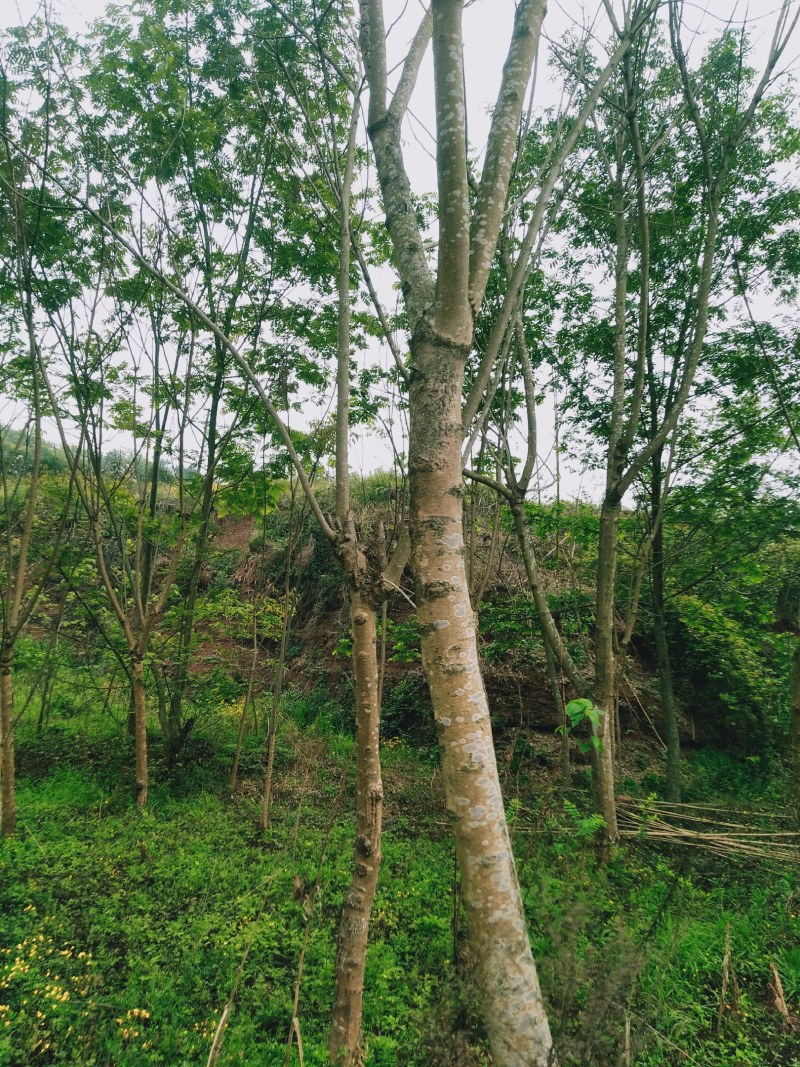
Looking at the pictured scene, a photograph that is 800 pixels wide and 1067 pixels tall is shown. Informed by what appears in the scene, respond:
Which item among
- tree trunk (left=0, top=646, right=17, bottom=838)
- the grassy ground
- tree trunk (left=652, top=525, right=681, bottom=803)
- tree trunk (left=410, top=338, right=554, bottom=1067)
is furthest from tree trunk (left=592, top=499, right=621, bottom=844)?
tree trunk (left=0, top=646, right=17, bottom=838)

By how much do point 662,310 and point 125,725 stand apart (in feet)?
27.7

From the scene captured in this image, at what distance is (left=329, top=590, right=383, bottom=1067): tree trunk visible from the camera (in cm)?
185

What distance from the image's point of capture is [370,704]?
216 centimetres

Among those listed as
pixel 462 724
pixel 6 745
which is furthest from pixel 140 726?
pixel 462 724

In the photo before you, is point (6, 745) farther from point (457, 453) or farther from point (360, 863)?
point (457, 453)

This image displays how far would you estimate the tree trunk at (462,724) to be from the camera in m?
1.52

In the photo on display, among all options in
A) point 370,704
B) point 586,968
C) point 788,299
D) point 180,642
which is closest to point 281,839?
point 180,642

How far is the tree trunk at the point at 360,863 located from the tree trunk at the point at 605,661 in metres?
2.44

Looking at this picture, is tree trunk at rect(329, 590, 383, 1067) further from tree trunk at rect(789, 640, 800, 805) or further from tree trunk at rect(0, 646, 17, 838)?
tree trunk at rect(789, 640, 800, 805)

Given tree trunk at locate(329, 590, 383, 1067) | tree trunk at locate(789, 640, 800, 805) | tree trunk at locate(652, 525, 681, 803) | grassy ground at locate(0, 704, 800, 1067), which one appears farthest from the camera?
tree trunk at locate(652, 525, 681, 803)

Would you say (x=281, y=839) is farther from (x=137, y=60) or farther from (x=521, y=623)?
(x=137, y=60)

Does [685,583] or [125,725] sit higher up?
[685,583]

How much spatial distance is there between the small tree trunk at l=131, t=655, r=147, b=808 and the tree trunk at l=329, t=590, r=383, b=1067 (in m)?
3.05

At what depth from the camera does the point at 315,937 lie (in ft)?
10.4
